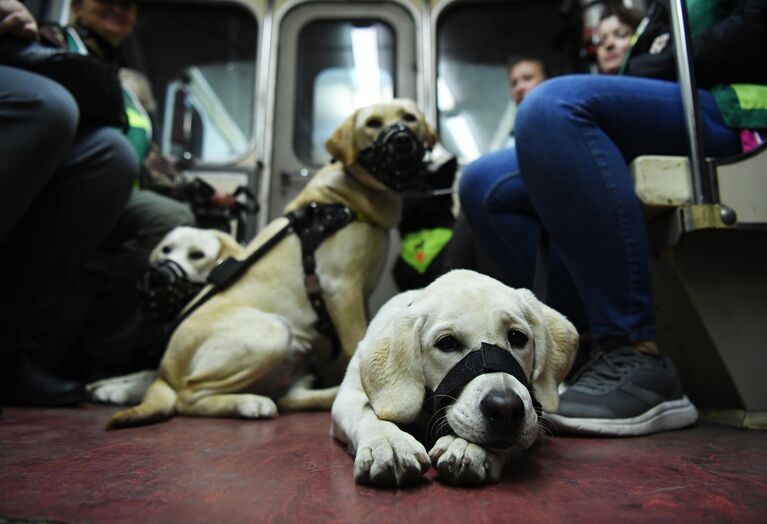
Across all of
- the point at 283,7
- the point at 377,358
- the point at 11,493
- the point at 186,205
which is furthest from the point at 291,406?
the point at 283,7

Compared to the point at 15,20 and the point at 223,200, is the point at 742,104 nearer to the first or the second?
the point at 15,20

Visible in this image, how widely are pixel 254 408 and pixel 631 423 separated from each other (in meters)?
1.09

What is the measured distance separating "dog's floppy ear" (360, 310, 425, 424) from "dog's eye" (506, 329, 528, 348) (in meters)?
0.17

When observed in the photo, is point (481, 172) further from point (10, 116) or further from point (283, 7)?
point (283, 7)

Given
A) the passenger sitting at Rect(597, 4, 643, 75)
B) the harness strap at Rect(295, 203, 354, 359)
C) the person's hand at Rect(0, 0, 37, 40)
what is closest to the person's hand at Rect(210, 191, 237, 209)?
the harness strap at Rect(295, 203, 354, 359)

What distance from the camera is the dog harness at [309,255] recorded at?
1936 millimetres

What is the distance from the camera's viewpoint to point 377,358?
98 cm

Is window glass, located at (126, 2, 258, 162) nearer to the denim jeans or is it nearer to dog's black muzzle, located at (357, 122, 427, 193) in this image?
dog's black muzzle, located at (357, 122, 427, 193)

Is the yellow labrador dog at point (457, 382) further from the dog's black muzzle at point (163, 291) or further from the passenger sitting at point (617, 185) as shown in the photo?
the dog's black muzzle at point (163, 291)

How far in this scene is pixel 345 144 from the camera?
86.7 inches

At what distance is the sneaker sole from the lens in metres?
1.23

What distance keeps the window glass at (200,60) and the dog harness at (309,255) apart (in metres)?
2.29

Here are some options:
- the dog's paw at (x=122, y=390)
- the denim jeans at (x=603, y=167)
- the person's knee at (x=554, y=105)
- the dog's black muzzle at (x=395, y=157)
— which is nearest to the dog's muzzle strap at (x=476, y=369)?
the denim jeans at (x=603, y=167)

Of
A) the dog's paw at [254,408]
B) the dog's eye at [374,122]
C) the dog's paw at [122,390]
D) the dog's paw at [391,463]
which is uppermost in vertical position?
the dog's eye at [374,122]
